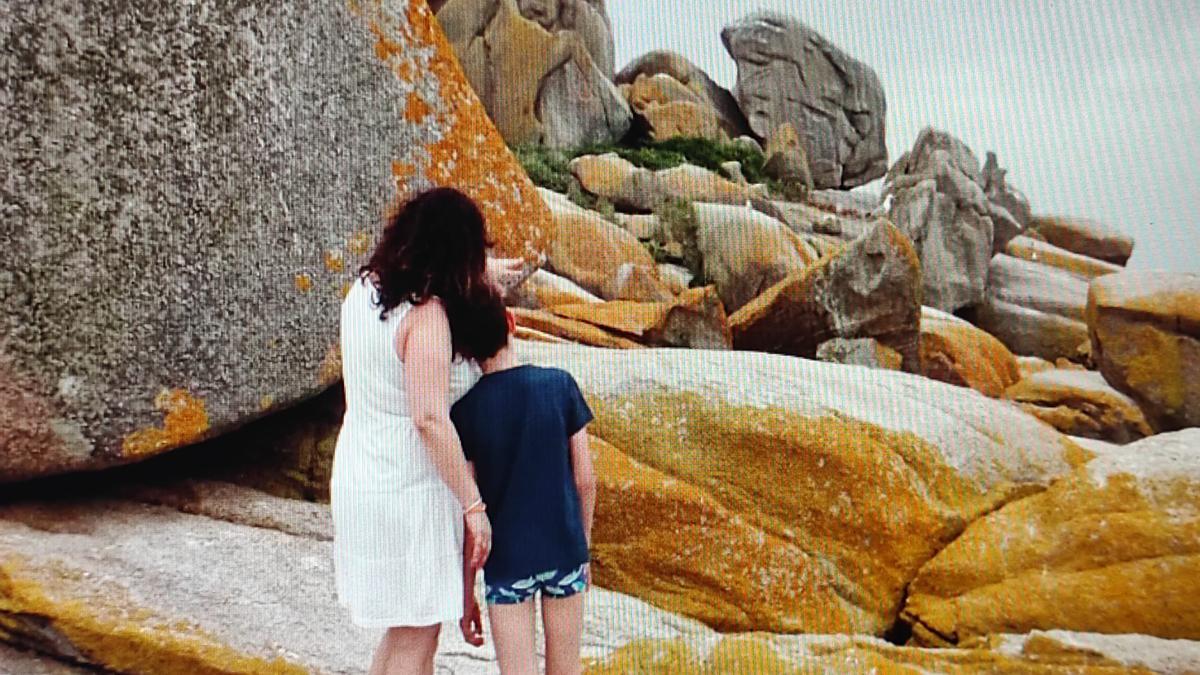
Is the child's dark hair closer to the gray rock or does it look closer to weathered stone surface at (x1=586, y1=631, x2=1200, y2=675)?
weathered stone surface at (x1=586, y1=631, x2=1200, y2=675)

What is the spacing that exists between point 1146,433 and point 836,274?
4.23 ft

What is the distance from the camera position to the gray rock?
3.61 metres

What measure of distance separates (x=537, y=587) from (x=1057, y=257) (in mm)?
2389

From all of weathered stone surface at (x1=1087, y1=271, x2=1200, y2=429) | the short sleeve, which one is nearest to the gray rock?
weathered stone surface at (x1=1087, y1=271, x2=1200, y2=429)

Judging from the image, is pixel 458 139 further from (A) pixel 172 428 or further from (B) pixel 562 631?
(B) pixel 562 631

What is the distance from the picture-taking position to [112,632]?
2.69 meters

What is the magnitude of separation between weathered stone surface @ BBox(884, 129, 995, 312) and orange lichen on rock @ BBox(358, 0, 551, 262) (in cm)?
155

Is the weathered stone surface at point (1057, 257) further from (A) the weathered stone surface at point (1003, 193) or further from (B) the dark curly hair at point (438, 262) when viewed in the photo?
(B) the dark curly hair at point (438, 262)

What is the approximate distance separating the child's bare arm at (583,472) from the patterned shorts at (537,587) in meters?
0.11

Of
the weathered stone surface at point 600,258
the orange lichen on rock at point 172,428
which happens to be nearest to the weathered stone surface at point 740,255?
the weathered stone surface at point 600,258

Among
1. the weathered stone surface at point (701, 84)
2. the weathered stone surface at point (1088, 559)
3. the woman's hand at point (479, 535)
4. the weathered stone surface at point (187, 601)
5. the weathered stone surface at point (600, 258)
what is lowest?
the weathered stone surface at point (187, 601)

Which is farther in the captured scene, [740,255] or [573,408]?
[740,255]

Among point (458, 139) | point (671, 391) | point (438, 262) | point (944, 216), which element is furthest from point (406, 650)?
point (944, 216)

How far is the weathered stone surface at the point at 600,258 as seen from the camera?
4.29 meters
